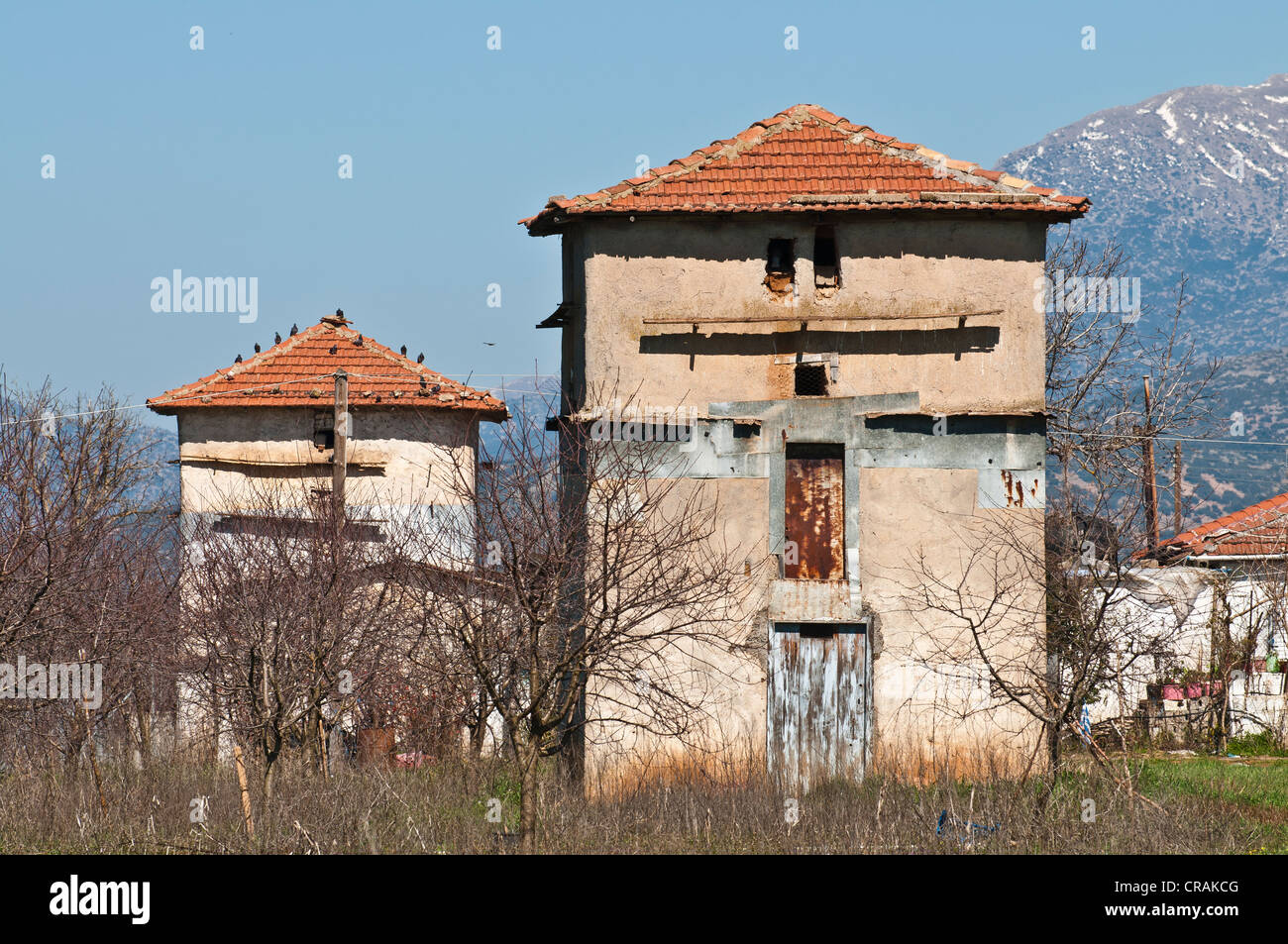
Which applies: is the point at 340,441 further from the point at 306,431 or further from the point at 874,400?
the point at 874,400

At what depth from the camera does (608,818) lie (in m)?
14.9

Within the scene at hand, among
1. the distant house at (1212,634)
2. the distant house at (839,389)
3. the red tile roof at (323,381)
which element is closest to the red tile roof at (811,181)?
the distant house at (839,389)

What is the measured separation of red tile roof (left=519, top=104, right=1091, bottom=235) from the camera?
1831 centimetres

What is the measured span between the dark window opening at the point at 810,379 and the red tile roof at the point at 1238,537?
13.5m

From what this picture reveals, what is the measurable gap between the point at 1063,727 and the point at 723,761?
14.7 feet

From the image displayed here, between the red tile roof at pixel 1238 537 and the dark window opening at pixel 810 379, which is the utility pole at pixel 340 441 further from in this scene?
the red tile roof at pixel 1238 537

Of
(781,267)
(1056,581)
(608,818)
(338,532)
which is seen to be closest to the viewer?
(608,818)

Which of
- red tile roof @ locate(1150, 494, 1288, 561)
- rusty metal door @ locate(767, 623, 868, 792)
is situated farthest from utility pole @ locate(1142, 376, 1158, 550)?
rusty metal door @ locate(767, 623, 868, 792)

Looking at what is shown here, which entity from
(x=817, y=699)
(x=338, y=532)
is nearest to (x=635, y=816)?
(x=817, y=699)

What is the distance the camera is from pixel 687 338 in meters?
18.5

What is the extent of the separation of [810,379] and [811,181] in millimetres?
2658
